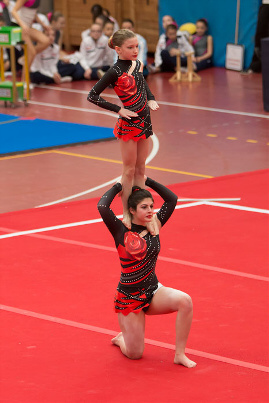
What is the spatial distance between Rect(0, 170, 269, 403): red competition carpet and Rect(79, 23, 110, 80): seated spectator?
26.7 feet

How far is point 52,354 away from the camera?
4762mm

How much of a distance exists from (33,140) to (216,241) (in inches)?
176

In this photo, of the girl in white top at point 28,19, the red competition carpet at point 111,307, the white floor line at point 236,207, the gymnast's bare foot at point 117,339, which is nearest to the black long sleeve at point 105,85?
the red competition carpet at point 111,307

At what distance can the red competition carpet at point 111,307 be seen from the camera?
4.37 metres

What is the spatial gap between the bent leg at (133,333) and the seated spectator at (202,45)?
12.6 m

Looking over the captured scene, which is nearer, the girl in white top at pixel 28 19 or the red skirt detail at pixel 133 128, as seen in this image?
the red skirt detail at pixel 133 128

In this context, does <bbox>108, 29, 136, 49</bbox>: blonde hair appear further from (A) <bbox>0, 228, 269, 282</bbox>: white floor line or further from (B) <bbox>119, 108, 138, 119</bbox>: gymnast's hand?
(A) <bbox>0, 228, 269, 282</bbox>: white floor line

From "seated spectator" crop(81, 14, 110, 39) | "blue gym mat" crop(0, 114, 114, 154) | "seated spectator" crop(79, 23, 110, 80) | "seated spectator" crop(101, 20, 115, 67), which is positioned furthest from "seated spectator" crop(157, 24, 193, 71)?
"blue gym mat" crop(0, 114, 114, 154)

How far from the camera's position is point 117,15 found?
18.9 meters

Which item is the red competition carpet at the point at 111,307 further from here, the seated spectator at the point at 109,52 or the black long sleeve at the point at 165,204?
the seated spectator at the point at 109,52

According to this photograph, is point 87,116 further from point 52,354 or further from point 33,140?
point 52,354

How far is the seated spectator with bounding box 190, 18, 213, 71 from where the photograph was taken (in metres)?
A: 16.8

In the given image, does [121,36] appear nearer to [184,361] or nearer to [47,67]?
[184,361]

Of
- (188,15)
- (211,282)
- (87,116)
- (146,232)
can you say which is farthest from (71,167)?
(188,15)
